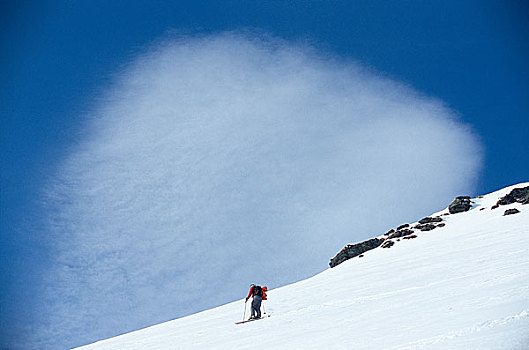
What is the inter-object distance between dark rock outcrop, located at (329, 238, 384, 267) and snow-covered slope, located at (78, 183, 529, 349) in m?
24.6

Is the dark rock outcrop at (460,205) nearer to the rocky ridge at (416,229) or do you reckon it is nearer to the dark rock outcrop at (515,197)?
the rocky ridge at (416,229)

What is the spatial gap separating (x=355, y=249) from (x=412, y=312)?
1481 inches

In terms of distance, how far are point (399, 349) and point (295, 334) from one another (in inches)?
162

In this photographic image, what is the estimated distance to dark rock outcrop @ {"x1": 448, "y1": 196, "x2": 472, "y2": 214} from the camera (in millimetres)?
48175

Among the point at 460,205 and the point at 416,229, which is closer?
the point at 416,229

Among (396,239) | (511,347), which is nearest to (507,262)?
(511,347)

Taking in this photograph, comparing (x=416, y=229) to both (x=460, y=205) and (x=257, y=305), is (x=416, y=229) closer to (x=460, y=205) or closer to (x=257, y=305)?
(x=460, y=205)

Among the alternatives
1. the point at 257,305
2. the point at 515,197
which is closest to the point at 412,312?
the point at 257,305

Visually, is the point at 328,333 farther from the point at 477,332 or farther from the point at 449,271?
the point at 449,271

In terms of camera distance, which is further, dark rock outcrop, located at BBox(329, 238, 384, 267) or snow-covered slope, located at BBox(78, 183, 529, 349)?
dark rock outcrop, located at BBox(329, 238, 384, 267)

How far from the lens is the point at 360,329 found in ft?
29.2

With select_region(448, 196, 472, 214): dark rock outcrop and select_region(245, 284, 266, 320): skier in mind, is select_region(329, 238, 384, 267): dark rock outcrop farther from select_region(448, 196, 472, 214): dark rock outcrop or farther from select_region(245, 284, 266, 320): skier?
select_region(245, 284, 266, 320): skier

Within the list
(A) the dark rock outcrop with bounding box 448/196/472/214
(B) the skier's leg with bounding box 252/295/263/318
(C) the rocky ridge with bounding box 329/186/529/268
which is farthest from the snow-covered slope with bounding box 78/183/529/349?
(A) the dark rock outcrop with bounding box 448/196/472/214

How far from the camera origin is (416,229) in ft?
147
